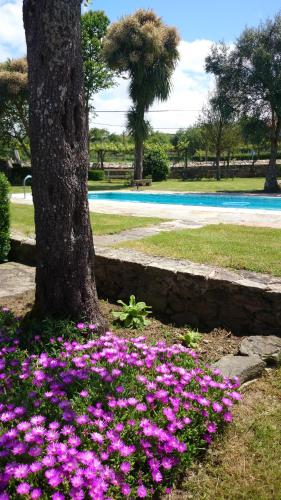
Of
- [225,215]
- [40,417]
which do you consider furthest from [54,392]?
[225,215]

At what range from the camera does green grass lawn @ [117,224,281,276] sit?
14.0ft

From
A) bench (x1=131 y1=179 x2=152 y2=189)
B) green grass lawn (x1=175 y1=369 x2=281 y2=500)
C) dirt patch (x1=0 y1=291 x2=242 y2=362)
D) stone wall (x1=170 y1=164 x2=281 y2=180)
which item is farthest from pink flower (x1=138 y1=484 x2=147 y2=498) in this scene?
stone wall (x1=170 y1=164 x2=281 y2=180)

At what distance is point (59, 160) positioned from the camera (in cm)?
288

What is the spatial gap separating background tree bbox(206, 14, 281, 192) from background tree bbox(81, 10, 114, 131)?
9.98m

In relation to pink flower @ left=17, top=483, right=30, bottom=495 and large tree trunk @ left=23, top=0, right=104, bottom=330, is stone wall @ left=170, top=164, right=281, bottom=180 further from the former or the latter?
pink flower @ left=17, top=483, right=30, bottom=495

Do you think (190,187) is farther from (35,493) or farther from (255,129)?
(35,493)

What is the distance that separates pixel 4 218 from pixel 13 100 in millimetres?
21977

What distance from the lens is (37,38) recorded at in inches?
108

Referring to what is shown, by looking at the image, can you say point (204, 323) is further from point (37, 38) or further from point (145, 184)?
point (145, 184)

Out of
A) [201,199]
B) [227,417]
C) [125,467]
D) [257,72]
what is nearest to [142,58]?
[257,72]

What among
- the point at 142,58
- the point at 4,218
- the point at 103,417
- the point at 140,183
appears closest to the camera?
the point at 103,417

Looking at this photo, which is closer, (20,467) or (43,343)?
(20,467)

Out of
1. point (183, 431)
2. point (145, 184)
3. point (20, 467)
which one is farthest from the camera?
point (145, 184)

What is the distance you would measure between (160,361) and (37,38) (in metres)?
2.34
